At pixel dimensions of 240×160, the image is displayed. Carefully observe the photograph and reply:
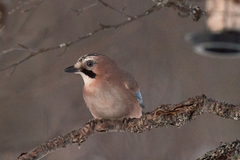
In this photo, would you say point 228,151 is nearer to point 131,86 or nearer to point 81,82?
point 131,86

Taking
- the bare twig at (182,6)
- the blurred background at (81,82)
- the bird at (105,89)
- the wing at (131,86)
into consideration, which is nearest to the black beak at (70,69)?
the bird at (105,89)

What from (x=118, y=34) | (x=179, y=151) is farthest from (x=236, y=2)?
(x=179, y=151)

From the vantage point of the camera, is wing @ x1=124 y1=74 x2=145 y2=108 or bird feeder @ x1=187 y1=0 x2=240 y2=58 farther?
bird feeder @ x1=187 y1=0 x2=240 y2=58

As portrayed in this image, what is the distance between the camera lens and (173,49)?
505 centimetres

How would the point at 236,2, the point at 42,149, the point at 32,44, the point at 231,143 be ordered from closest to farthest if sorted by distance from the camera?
the point at 231,143 → the point at 42,149 → the point at 236,2 → the point at 32,44

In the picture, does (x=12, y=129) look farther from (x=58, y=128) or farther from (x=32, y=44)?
(x=32, y=44)

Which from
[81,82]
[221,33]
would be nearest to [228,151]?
[221,33]

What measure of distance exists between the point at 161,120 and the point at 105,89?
2.78ft

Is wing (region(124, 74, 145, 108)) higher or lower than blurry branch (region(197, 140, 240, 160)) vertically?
higher

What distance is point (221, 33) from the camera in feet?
9.97

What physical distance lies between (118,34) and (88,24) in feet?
1.95

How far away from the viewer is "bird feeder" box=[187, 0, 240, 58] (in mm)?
2910

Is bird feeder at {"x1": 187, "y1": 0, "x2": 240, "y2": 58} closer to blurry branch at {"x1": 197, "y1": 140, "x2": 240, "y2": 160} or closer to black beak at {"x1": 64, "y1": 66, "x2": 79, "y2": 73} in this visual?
black beak at {"x1": 64, "y1": 66, "x2": 79, "y2": 73}

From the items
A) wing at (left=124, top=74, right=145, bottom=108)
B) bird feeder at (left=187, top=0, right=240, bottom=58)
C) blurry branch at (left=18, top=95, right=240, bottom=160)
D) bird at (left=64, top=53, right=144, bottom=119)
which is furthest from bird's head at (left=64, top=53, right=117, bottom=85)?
bird feeder at (left=187, top=0, right=240, bottom=58)
